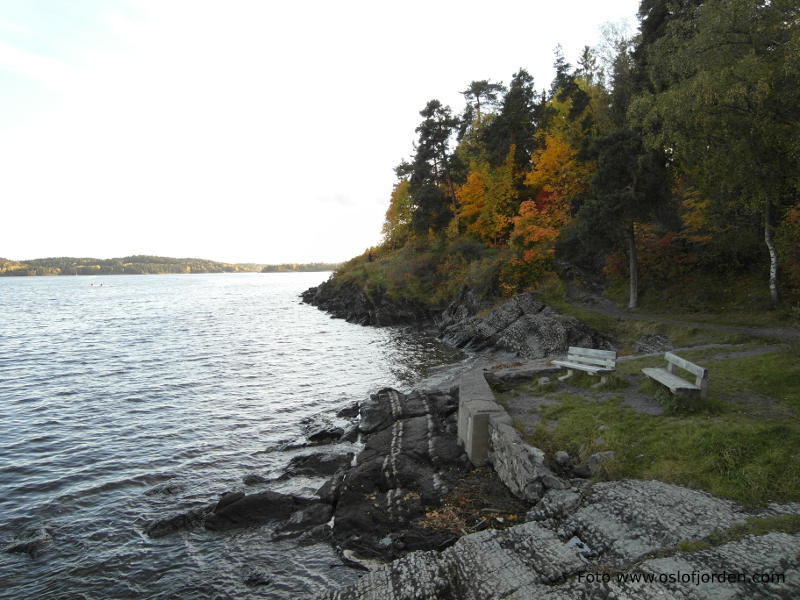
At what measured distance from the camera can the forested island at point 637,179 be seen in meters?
15.0

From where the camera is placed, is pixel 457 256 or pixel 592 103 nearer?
pixel 592 103

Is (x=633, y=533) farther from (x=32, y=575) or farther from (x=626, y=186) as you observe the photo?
(x=626, y=186)

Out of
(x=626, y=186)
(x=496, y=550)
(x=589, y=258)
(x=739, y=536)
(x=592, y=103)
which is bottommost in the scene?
(x=496, y=550)

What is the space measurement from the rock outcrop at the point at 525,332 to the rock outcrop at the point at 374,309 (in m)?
9.45

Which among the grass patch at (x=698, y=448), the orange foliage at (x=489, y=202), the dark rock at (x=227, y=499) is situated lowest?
the dark rock at (x=227, y=499)

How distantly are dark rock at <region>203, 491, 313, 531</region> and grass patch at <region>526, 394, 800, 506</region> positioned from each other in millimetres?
6075

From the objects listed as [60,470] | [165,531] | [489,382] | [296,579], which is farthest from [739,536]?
[60,470]

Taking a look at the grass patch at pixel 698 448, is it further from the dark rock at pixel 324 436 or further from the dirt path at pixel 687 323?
the dirt path at pixel 687 323

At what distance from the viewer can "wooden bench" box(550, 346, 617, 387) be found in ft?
44.6

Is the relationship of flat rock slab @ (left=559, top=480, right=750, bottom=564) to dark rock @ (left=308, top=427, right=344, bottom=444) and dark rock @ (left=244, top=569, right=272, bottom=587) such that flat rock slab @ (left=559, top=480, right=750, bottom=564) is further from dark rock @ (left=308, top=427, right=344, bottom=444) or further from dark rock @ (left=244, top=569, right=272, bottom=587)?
dark rock @ (left=308, top=427, right=344, bottom=444)

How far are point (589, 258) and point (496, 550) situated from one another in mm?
28508

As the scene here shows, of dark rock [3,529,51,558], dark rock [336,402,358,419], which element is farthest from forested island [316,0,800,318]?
dark rock [3,529,51,558]

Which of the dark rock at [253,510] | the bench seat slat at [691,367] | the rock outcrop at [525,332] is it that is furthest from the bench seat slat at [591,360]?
the dark rock at [253,510]

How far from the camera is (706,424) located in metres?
9.24
